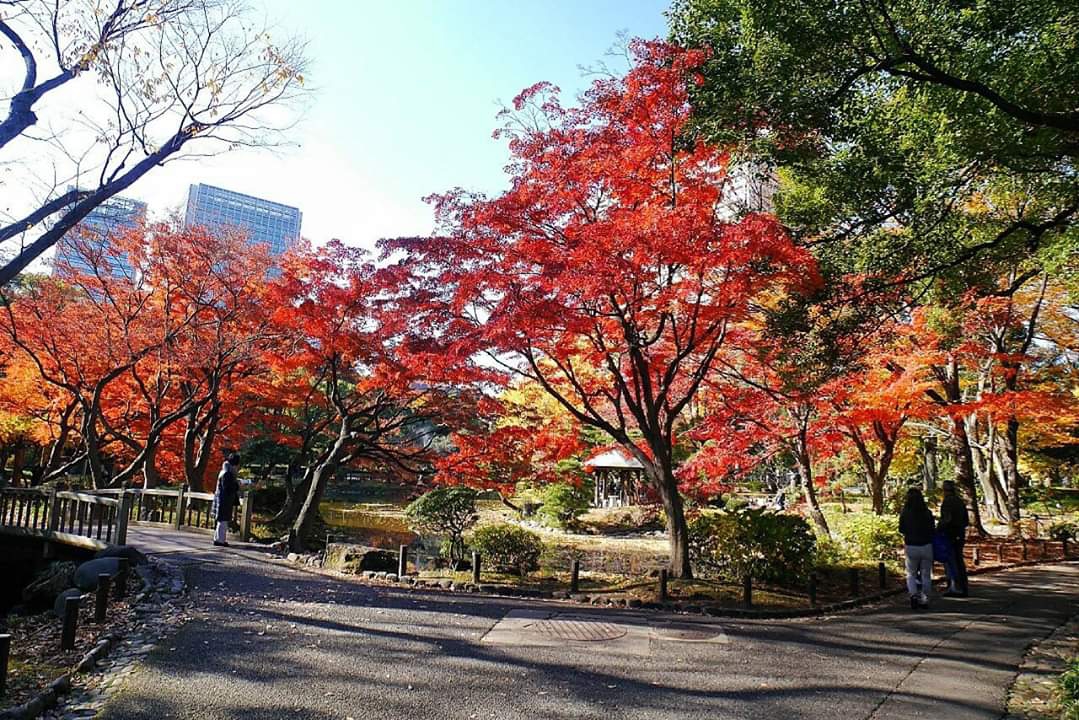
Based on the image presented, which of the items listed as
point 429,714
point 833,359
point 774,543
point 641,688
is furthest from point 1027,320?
point 429,714

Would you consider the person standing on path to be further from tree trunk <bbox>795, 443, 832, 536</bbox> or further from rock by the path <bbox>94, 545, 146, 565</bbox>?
tree trunk <bbox>795, 443, 832, 536</bbox>

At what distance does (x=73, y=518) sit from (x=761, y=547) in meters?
10.8

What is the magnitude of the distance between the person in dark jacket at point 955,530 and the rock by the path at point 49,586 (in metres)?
11.6

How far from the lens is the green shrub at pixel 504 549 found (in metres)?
9.37

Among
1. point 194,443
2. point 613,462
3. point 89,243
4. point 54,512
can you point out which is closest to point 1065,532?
point 613,462

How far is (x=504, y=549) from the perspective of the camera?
30.8 feet

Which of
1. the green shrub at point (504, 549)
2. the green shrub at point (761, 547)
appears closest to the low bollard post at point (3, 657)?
the green shrub at point (504, 549)

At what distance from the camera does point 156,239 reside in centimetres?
1359

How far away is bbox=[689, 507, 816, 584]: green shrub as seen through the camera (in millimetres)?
8508

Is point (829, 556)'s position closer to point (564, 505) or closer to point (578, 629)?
point (578, 629)

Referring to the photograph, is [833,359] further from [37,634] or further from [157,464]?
[157,464]

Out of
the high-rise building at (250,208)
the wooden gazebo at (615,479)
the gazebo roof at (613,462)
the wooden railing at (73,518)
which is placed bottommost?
the wooden railing at (73,518)

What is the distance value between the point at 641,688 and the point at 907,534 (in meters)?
4.95

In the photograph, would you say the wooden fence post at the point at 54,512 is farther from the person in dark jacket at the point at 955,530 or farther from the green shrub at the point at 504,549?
the person in dark jacket at the point at 955,530
